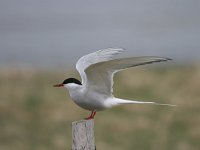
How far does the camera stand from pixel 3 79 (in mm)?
Result: 12969

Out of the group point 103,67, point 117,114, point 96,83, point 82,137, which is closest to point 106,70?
point 103,67

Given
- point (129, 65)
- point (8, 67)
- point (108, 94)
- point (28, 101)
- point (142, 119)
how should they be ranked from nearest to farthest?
1. point (129, 65)
2. point (108, 94)
3. point (142, 119)
4. point (28, 101)
5. point (8, 67)

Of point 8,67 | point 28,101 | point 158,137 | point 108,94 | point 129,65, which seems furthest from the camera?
point 8,67

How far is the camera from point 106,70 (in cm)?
594

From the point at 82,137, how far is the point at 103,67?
78 centimetres

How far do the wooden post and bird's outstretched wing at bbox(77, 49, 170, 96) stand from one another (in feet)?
1.79

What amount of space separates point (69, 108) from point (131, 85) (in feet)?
5.97

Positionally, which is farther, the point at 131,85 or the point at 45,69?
the point at 45,69

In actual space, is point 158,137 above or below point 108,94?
below

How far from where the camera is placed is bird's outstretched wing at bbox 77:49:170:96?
18.1 feet

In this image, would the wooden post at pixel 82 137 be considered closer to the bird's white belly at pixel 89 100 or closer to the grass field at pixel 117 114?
the bird's white belly at pixel 89 100

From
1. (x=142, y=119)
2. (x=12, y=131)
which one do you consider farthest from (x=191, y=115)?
(x=12, y=131)

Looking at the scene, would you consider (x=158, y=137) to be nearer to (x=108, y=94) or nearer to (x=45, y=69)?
(x=108, y=94)

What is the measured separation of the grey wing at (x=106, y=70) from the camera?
213 inches
